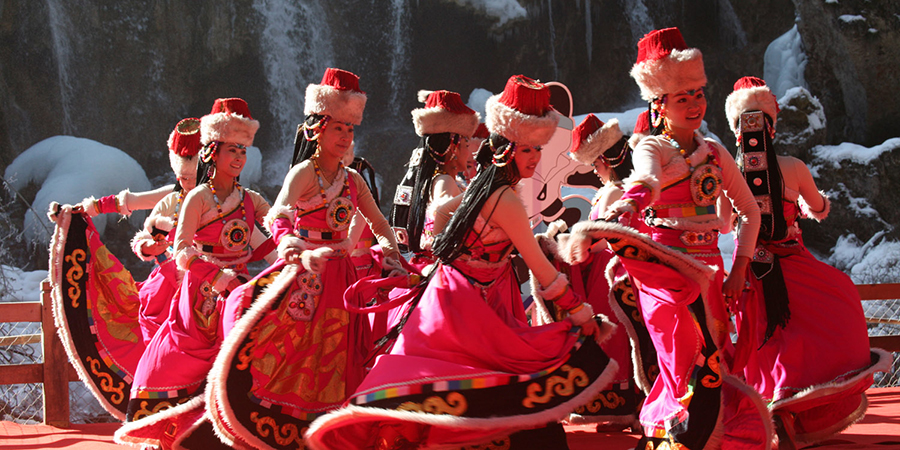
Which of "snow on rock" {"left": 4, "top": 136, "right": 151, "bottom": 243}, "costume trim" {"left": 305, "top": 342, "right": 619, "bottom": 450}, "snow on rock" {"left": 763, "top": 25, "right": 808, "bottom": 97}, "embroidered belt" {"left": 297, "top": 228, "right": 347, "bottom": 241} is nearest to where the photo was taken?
"costume trim" {"left": 305, "top": 342, "right": 619, "bottom": 450}

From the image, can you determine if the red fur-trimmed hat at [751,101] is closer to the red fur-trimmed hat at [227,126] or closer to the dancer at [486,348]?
the dancer at [486,348]

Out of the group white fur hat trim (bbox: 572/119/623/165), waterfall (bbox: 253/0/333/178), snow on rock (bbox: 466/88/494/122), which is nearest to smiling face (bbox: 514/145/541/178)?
white fur hat trim (bbox: 572/119/623/165)

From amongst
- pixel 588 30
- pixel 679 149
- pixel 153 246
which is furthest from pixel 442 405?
pixel 588 30

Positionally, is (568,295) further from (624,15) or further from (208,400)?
(624,15)

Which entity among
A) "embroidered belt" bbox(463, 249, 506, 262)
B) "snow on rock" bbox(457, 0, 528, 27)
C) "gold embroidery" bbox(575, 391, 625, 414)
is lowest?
"gold embroidery" bbox(575, 391, 625, 414)

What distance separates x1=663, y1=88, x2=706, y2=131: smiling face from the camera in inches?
126

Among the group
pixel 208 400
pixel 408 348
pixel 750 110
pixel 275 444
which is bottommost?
pixel 275 444

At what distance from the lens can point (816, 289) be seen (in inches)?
156

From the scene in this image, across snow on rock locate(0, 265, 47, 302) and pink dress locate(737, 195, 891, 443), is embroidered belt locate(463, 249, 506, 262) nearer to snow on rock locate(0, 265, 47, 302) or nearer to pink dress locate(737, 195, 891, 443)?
pink dress locate(737, 195, 891, 443)

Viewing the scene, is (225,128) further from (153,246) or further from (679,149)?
(679,149)

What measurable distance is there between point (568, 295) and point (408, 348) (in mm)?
662

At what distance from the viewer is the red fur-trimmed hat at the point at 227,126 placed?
4.17 metres

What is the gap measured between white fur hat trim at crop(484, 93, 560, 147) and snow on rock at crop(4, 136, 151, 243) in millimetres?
10898

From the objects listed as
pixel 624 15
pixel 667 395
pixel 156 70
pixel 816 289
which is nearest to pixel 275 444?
pixel 667 395
